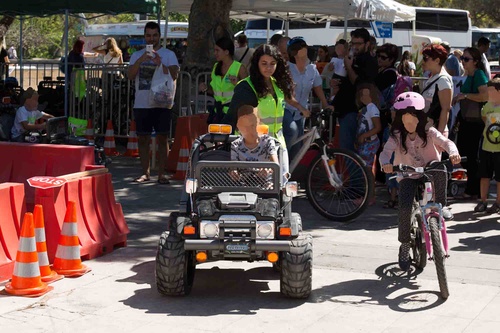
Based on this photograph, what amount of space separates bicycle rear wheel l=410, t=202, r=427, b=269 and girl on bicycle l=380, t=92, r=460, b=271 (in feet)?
0.20

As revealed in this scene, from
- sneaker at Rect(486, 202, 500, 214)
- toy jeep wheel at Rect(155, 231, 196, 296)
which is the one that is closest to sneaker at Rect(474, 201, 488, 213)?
sneaker at Rect(486, 202, 500, 214)

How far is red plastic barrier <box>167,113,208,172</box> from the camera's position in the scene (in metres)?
14.4

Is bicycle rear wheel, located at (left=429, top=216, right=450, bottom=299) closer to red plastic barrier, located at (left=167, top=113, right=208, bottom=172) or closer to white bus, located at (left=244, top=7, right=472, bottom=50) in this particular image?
red plastic barrier, located at (left=167, top=113, right=208, bottom=172)

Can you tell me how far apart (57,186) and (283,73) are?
2.68 metres

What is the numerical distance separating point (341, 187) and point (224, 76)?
1954mm

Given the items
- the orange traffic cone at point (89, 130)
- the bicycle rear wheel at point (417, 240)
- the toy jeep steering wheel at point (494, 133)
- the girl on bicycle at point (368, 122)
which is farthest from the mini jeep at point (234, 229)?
the orange traffic cone at point (89, 130)

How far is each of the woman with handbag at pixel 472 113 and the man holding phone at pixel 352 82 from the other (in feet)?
3.93

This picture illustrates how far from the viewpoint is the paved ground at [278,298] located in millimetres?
6941

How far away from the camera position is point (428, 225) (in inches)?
311

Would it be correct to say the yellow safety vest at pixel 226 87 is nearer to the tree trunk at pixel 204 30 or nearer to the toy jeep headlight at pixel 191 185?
the toy jeep headlight at pixel 191 185

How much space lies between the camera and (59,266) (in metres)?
8.21

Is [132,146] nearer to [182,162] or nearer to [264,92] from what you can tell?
Answer: [182,162]

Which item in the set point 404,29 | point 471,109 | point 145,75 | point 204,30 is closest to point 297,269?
point 471,109

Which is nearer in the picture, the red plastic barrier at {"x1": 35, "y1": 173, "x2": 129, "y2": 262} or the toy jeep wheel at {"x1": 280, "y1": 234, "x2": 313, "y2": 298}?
the toy jeep wheel at {"x1": 280, "y1": 234, "x2": 313, "y2": 298}
